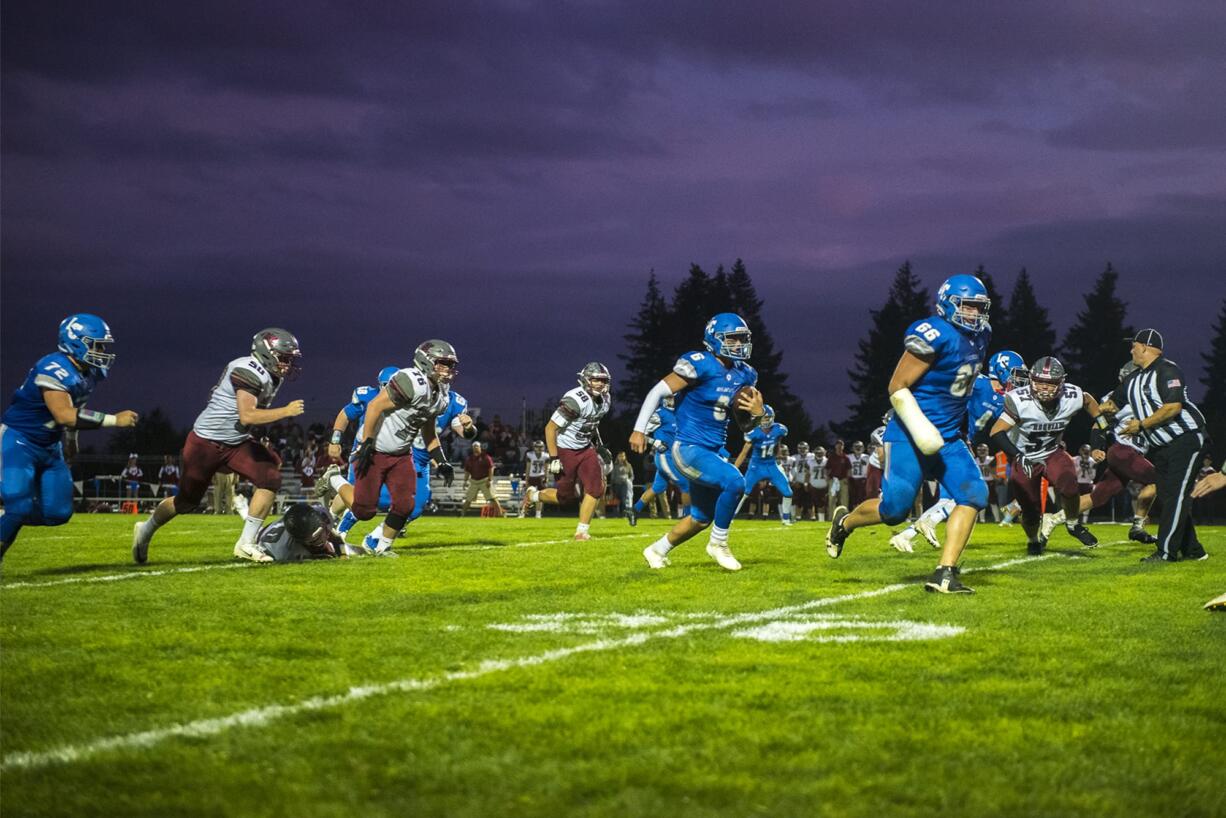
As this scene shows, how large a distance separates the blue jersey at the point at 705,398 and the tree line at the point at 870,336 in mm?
50486

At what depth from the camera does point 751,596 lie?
326 inches

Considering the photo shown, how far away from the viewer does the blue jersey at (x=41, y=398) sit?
9531mm

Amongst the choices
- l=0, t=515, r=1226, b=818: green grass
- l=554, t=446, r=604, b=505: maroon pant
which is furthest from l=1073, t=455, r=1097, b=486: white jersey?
l=0, t=515, r=1226, b=818: green grass

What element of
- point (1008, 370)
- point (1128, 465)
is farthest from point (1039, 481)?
point (1008, 370)

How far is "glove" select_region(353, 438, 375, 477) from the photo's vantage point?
39.3ft

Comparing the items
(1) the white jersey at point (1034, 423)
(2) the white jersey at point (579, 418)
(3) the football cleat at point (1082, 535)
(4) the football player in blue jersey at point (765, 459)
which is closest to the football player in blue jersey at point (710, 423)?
(1) the white jersey at point (1034, 423)

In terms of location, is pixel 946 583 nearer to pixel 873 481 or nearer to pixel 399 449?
pixel 399 449

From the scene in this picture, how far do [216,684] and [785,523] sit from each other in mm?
18785

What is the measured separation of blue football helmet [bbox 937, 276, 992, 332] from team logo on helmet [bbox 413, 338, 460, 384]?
212 inches

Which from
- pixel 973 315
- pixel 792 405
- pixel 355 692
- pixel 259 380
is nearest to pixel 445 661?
pixel 355 692

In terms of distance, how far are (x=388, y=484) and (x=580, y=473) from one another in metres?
5.65

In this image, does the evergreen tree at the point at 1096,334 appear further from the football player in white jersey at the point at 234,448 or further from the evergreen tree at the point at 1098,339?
the football player in white jersey at the point at 234,448

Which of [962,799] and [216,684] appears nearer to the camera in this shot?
[962,799]

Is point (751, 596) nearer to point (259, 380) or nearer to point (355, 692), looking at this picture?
point (355, 692)
